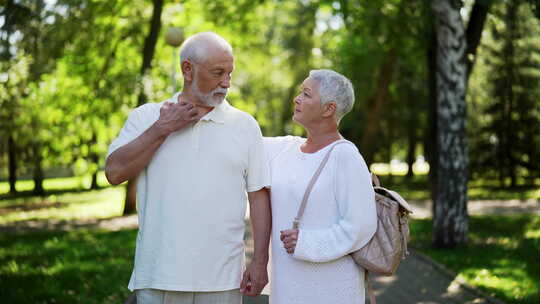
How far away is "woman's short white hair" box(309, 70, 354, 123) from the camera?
12.0 ft

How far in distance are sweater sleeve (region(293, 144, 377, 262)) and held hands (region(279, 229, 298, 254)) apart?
0.08 feet

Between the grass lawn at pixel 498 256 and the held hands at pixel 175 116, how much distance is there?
205 inches

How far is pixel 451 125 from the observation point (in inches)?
438

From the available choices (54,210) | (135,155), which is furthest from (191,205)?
(54,210)

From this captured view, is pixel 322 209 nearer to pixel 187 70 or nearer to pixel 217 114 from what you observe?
pixel 217 114

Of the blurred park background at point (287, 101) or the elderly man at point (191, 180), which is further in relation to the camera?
the blurred park background at point (287, 101)

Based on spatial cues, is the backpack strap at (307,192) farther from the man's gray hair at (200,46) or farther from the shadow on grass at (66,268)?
the shadow on grass at (66,268)

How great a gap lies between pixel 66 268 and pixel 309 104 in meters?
6.86

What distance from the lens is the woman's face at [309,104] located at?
367 cm

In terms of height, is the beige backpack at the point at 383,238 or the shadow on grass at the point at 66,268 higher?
the beige backpack at the point at 383,238

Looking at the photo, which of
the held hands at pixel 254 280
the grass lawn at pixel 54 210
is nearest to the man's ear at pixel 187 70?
the held hands at pixel 254 280

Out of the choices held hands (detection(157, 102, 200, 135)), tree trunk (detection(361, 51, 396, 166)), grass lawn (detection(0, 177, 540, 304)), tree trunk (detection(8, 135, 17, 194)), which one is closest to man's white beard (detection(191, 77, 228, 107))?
held hands (detection(157, 102, 200, 135))

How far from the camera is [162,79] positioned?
2019 cm

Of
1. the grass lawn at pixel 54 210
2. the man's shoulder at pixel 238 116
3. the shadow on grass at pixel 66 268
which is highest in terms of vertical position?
the man's shoulder at pixel 238 116
